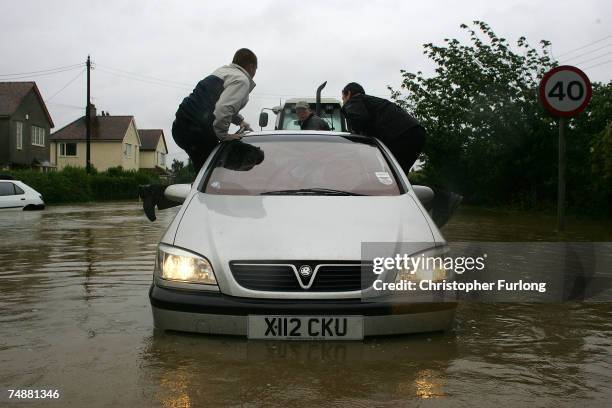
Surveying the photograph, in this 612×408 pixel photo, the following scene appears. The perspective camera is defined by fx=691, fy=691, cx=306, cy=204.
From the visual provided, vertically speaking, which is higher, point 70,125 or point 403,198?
point 70,125

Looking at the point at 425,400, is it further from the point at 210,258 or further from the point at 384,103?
the point at 384,103

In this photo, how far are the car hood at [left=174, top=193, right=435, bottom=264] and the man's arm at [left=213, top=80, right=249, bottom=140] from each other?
1202mm

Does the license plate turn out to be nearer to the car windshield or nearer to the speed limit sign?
the car windshield

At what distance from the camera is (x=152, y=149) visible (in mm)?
87250

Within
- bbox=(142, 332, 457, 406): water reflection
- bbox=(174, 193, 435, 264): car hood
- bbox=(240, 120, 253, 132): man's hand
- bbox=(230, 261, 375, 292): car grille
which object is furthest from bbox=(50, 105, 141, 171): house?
bbox=(230, 261, 375, 292): car grille

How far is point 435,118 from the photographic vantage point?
2352 cm

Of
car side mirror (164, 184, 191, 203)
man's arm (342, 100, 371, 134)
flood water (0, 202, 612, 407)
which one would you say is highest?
man's arm (342, 100, 371, 134)

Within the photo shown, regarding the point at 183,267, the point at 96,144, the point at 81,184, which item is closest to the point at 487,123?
the point at 183,267

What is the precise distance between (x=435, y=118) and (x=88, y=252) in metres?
15.9

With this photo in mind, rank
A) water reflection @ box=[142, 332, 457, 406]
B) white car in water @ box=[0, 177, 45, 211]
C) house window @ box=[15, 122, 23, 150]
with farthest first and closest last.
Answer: house window @ box=[15, 122, 23, 150] → white car in water @ box=[0, 177, 45, 211] → water reflection @ box=[142, 332, 457, 406]

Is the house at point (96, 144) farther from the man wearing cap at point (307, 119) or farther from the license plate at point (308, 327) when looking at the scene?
the license plate at point (308, 327)

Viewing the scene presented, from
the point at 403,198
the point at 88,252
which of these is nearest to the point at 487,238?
the point at 88,252

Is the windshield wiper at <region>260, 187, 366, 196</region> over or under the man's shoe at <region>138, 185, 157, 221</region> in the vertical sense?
over

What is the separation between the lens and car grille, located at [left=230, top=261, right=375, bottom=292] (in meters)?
3.78
